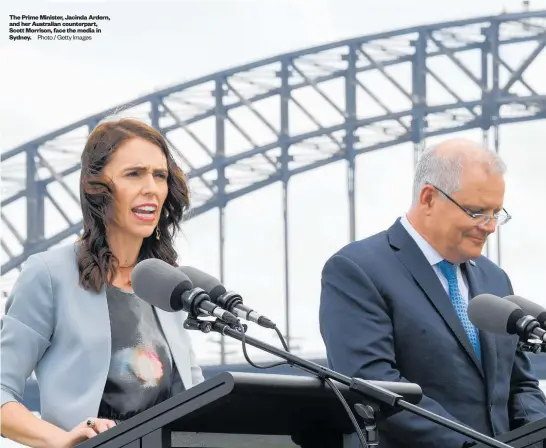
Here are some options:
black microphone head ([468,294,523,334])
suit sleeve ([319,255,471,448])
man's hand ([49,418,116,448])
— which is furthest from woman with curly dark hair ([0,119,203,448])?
black microphone head ([468,294,523,334])

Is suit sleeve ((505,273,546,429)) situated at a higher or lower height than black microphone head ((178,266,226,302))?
lower

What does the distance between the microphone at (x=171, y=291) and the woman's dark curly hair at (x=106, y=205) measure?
0.47 metres

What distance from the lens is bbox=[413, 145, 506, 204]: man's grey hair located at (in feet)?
12.5

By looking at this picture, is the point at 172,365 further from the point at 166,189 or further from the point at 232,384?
the point at 232,384

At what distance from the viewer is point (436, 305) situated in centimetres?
375

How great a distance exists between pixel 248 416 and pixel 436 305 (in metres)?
1.26

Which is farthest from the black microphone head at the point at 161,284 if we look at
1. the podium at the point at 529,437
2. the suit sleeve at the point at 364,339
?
the suit sleeve at the point at 364,339

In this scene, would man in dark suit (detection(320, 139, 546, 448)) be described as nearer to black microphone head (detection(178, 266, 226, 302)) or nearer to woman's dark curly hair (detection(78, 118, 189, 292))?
woman's dark curly hair (detection(78, 118, 189, 292))

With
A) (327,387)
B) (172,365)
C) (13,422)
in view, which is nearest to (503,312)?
(327,387)

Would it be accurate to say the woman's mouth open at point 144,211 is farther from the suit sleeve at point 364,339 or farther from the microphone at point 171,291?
the suit sleeve at point 364,339

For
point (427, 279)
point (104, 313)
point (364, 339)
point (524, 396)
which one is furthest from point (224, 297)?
point (524, 396)

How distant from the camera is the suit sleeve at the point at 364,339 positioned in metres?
3.48

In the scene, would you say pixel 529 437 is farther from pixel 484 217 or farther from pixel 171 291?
pixel 171 291

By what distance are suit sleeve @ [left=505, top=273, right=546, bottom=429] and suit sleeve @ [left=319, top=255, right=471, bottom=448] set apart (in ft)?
1.28
